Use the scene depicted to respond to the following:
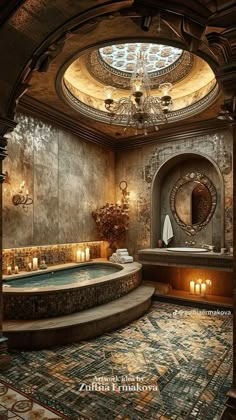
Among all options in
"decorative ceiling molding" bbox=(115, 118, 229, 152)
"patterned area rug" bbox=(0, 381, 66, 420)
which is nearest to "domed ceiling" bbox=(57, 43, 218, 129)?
"decorative ceiling molding" bbox=(115, 118, 229, 152)

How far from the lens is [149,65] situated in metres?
5.52

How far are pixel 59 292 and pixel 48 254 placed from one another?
2.31m

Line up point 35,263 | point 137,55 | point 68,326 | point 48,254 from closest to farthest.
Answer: point 68,326, point 137,55, point 35,263, point 48,254

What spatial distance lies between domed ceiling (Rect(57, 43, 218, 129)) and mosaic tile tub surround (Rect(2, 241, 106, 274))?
320 centimetres

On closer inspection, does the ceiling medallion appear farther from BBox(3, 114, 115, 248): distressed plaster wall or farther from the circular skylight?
BBox(3, 114, 115, 248): distressed plaster wall

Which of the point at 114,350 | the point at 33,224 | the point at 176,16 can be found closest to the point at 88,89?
the point at 33,224

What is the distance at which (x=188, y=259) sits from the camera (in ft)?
18.8

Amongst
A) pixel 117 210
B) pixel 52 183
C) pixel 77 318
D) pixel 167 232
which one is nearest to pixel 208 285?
pixel 167 232

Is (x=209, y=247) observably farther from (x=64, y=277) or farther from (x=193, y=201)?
(x=64, y=277)

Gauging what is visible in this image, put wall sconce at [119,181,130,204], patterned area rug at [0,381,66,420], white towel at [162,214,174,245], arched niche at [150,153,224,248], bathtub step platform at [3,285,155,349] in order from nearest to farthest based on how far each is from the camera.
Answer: patterned area rug at [0,381,66,420] < bathtub step platform at [3,285,155,349] < arched niche at [150,153,224,248] < white towel at [162,214,174,245] < wall sconce at [119,181,130,204]

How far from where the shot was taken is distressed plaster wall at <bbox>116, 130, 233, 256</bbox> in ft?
20.7

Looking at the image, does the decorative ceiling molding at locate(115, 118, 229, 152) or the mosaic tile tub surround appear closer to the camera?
the mosaic tile tub surround

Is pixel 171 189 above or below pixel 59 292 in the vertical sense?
above

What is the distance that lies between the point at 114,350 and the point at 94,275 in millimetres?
2524
